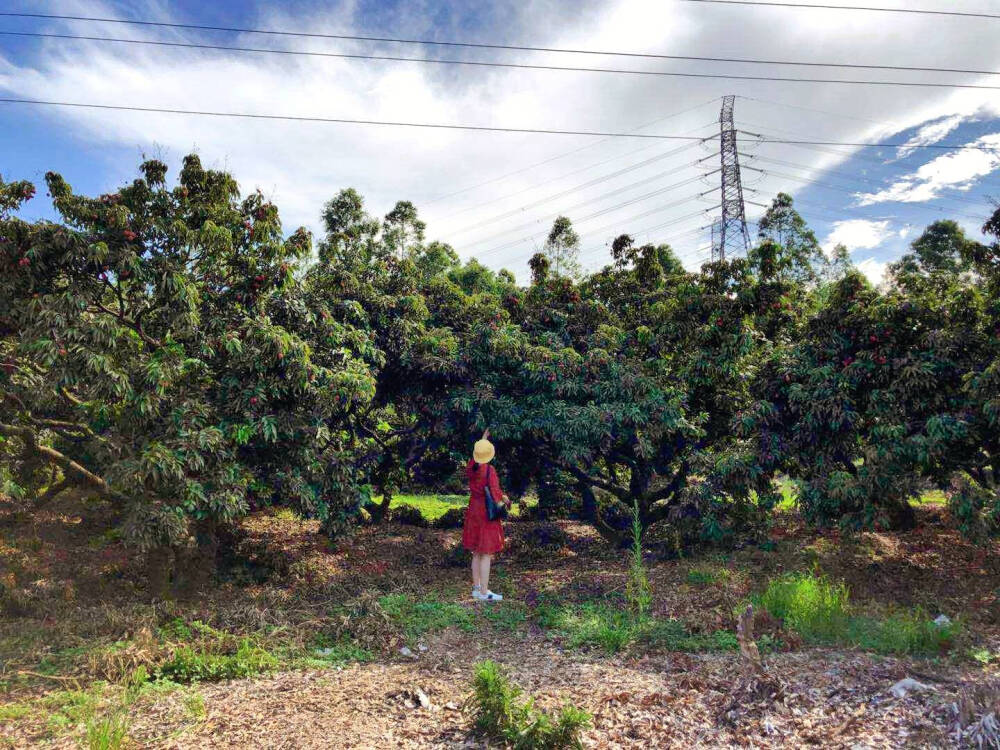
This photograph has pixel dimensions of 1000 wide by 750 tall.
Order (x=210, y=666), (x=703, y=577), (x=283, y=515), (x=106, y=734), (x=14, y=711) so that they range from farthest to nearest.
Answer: (x=283, y=515) → (x=703, y=577) → (x=210, y=666) → (x=14, y=711) → (x=106, y=734)

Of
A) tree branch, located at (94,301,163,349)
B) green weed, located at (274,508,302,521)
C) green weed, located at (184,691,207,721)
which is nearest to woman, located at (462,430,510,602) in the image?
green weed, located at (184,691,207,721)

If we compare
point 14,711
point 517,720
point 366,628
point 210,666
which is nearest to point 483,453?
point 366,628

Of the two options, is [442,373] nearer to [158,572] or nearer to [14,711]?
[158,572]

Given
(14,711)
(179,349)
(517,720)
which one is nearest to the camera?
(517,720)

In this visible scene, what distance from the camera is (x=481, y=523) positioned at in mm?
7566

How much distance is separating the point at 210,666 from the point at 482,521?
3.31m

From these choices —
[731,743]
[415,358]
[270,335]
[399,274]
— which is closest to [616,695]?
[731,743]

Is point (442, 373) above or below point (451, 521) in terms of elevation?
above

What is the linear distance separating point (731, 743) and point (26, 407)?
9.01 meters

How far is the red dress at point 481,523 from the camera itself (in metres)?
7.54

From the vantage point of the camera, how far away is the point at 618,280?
11.4 metres

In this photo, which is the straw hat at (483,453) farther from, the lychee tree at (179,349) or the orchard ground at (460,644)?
the orchard ground at (460,644)

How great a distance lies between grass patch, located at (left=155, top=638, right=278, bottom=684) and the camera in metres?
5.12

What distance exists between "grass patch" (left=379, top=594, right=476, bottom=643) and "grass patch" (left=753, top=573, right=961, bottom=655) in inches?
124
